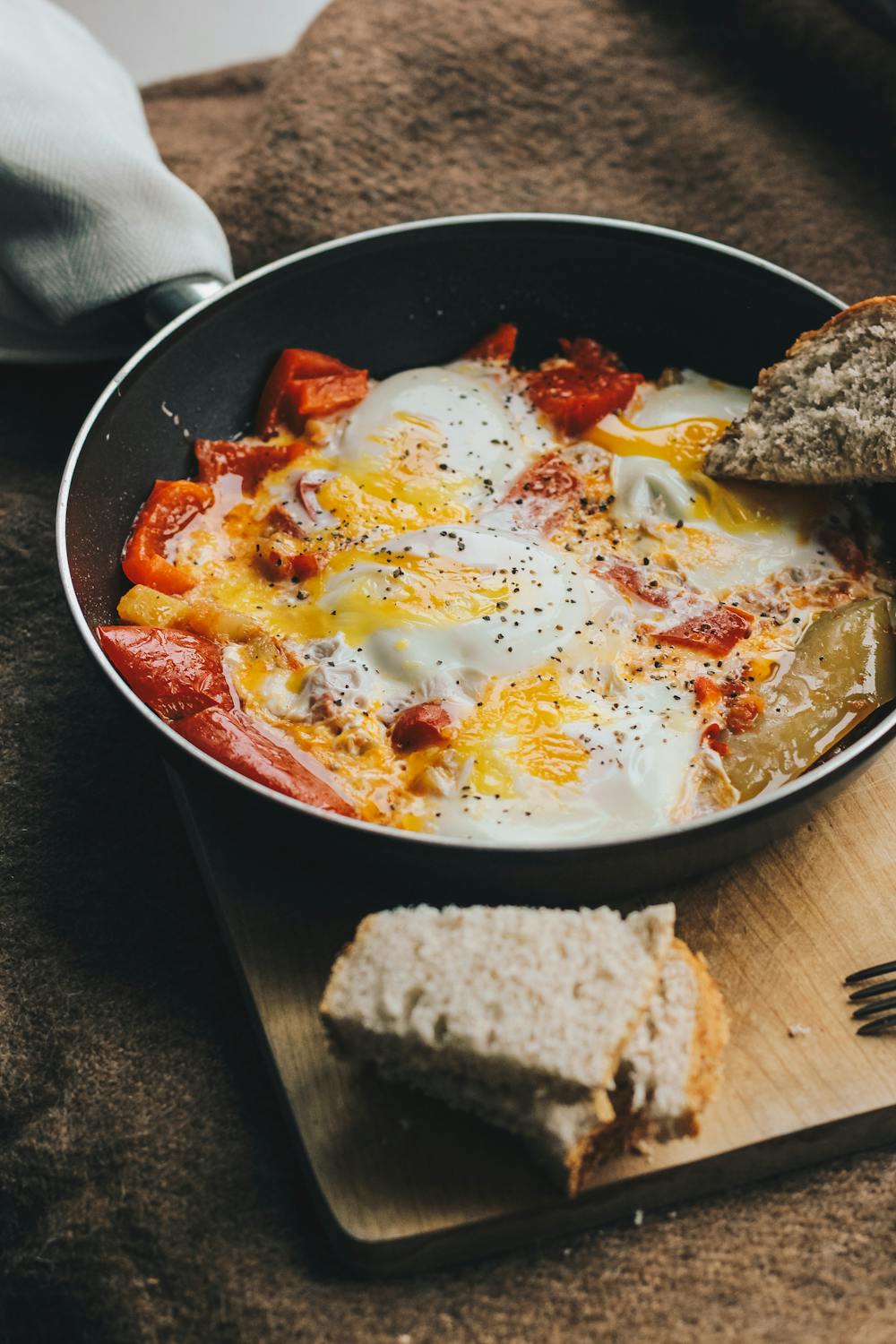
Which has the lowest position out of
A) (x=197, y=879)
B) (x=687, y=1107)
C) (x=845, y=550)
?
(x=197, y=879)

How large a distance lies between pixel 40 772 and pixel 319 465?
125 cm

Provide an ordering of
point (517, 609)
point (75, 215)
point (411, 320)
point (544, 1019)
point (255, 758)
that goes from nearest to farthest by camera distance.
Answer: point (544, 1019), point (255, 758), point (517, 609), point (75, 215), point (411, 320)

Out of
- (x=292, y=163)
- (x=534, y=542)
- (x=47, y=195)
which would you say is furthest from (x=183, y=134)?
(x=534, y=542)

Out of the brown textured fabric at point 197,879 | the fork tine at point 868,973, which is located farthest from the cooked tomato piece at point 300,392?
the fork tine at point 868,973

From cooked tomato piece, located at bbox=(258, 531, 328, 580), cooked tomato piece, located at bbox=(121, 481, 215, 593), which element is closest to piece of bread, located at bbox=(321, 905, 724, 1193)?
cooked tomato piece, located at bbox=(258, 531, 328, 580)

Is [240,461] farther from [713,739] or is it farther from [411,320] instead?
[713,739]

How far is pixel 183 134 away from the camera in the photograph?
521cm

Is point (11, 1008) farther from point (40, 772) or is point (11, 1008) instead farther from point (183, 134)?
point (183, 134)

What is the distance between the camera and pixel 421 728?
3.15 meters

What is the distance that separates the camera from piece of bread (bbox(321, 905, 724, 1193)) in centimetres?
240

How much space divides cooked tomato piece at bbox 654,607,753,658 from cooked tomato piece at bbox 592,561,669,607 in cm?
11

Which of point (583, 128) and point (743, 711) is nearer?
point (743, 711)

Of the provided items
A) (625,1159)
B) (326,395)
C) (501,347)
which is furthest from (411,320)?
(625,1159)

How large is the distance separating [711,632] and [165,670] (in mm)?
1474
